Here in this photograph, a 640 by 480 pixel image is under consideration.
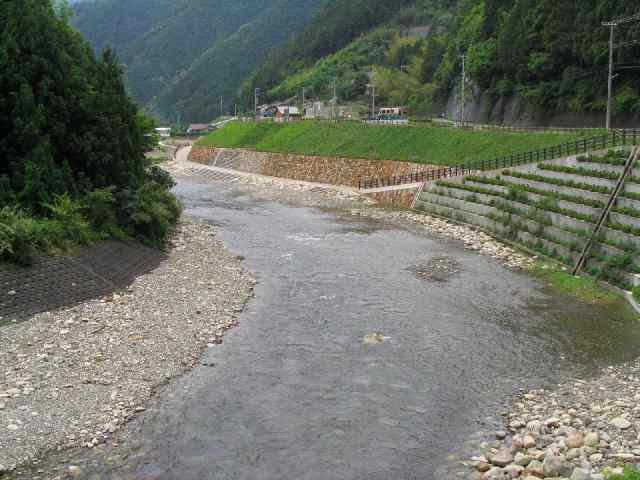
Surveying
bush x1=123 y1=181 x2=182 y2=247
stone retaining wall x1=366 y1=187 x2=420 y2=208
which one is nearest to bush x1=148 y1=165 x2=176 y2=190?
bush x1=123 y1=181 x2=182 y2=247

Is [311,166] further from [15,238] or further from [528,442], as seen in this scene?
[528,442]

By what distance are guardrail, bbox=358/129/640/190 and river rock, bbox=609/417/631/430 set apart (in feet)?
76.2

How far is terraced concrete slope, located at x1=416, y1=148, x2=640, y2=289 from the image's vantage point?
2788 cm

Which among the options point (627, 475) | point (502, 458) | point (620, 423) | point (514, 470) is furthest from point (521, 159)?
point (627, 475)

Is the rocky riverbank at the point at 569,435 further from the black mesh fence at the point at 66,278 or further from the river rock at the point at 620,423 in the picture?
the black mesh fence at the point at 66,278

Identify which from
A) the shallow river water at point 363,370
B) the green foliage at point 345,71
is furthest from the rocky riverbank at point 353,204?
the green foliage at point 345,71

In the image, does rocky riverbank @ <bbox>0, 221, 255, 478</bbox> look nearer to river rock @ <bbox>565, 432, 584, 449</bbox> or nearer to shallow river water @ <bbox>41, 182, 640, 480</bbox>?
shallow river water @ <bbox>41, 182, 640, 480</bbox>

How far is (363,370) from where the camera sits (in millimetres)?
18562

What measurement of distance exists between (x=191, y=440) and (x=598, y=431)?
8.64 metres

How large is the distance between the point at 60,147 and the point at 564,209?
78.3 ft

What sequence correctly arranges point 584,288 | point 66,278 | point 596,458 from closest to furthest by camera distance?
point 596,458 → point 66,278 → point 584,288

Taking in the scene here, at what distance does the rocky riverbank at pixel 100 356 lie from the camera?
14578 mm

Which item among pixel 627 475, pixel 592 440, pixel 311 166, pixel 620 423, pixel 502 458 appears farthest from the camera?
pixel 311 166

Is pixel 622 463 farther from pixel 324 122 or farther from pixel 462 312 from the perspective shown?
pixel 324 122
